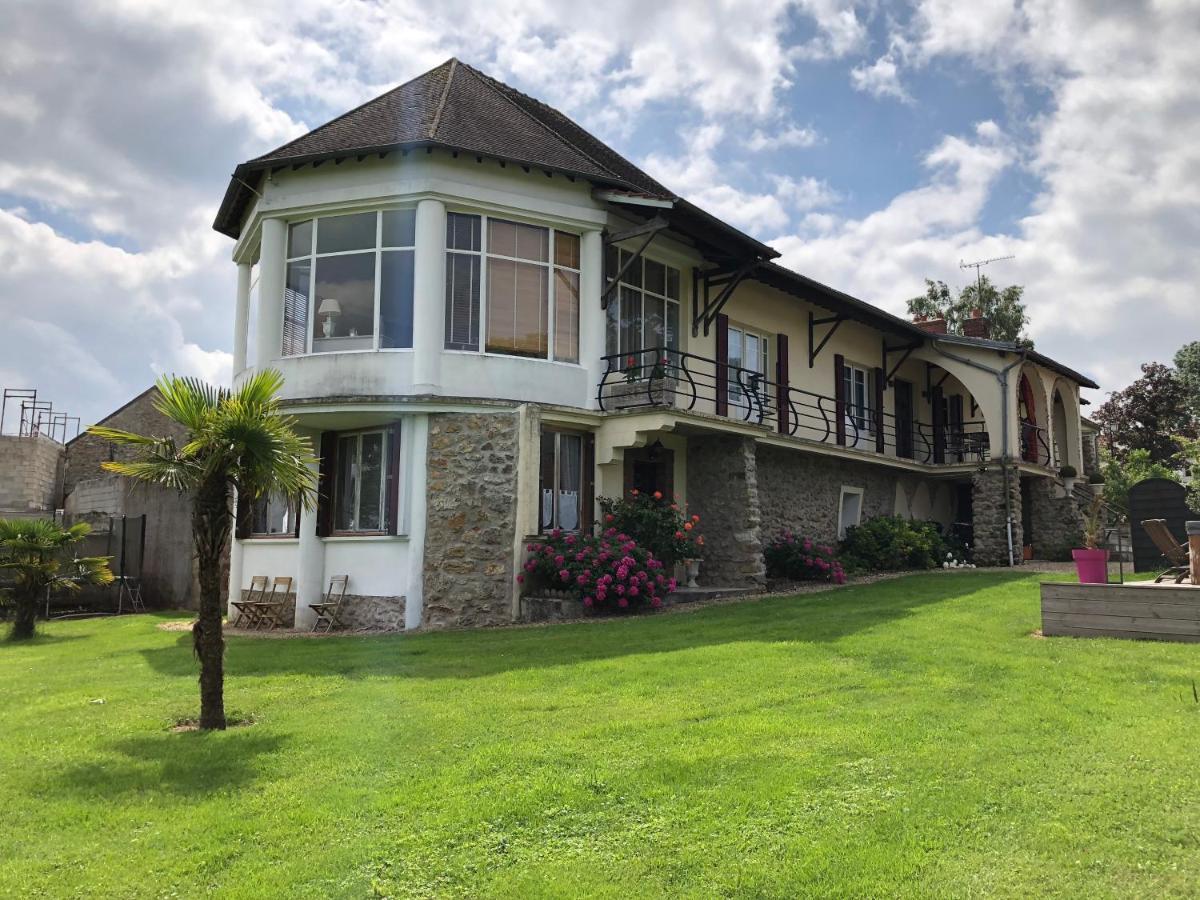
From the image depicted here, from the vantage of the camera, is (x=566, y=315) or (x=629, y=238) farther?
(x=629, y=238)

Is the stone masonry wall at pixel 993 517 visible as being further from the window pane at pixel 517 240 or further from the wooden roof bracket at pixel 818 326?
the window pane at pixel 517 240

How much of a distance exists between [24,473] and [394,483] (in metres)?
21.8

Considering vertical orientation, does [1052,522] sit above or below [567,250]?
below

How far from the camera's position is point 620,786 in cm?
539

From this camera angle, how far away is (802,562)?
17859mm

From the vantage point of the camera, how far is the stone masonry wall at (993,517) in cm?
2208

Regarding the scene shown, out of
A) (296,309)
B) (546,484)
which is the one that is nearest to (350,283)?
(296,309)

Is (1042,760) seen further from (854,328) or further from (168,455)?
(854,328)

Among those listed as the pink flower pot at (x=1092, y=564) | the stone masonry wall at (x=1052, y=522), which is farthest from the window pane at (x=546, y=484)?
the stone masonry wall at (x=1052, y=522)

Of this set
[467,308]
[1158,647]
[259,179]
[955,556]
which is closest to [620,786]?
[1158,647]

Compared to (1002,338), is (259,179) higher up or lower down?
lower down

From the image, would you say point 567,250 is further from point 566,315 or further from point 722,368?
point 722,368

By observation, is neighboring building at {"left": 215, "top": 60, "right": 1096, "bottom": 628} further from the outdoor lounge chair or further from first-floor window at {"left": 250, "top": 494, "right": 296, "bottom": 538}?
the outdoor lounge chair

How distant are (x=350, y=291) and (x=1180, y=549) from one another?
1245cm
